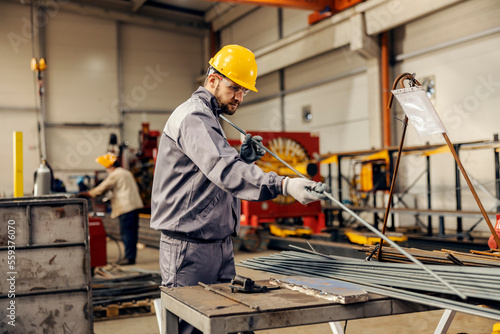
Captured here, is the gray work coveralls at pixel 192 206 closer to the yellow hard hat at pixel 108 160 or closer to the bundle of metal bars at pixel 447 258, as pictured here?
the bundle of metal bars at pixel 447 258

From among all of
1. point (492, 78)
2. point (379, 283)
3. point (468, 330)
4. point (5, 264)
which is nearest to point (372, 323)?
point (468, 330)

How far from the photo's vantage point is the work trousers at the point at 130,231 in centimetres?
740

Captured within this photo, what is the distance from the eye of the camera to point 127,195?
7.32 meters

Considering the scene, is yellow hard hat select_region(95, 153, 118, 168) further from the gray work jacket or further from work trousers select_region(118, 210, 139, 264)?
the gray work jacket

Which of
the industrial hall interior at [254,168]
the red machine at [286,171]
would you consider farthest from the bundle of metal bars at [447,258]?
the red machine at [286,171]

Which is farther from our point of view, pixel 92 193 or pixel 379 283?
pixel 92 193

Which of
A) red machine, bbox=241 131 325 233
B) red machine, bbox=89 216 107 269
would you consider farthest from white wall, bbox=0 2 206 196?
red machine, bbox=89 216 107 269

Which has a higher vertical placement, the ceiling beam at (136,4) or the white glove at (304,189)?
the ceiling beam at (136,4)

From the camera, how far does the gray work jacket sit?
1934mm

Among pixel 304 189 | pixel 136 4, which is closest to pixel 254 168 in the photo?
pixel 304 189

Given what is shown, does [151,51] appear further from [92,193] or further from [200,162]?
[200,162]

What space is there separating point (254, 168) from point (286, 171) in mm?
6390

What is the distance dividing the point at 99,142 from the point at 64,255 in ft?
41.6

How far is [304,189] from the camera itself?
1.73 meters
